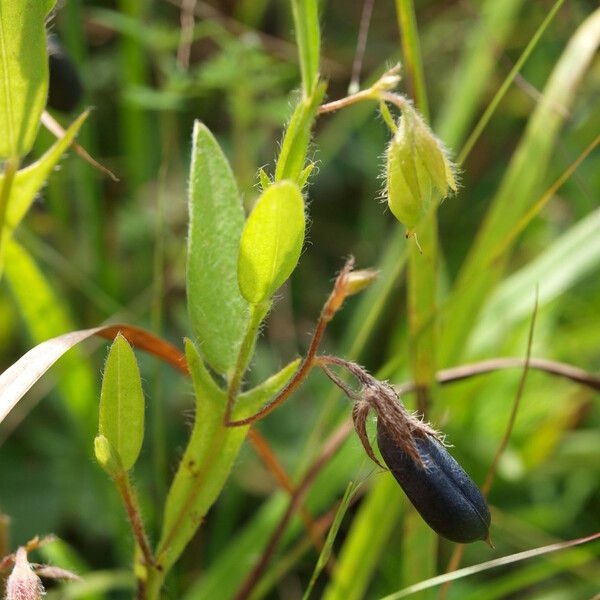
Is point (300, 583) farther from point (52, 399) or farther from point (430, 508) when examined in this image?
point (430, 508)

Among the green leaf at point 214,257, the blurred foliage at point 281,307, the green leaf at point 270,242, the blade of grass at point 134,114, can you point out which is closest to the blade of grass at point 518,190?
the blurred foliage at point 281,307

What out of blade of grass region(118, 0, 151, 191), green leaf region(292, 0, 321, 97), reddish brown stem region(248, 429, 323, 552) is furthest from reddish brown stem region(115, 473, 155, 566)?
blade of grass region(118, 0, 151, 191)

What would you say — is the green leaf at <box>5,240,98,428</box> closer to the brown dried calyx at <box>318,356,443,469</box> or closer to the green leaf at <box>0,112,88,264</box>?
the green leaf at <box>0,112,88,264</box>

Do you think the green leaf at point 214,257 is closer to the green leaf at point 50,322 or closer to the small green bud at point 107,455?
the small green bud at point 107,455

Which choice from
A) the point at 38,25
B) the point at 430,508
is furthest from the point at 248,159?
the point at 430,508

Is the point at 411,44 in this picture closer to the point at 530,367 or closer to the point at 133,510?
the point at 530,367

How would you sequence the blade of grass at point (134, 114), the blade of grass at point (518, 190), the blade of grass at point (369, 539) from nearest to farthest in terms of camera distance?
the blade of grass at point (369, 539) → the blade of grass at point (518, 190) → the blade of grass at point (134, 114)
